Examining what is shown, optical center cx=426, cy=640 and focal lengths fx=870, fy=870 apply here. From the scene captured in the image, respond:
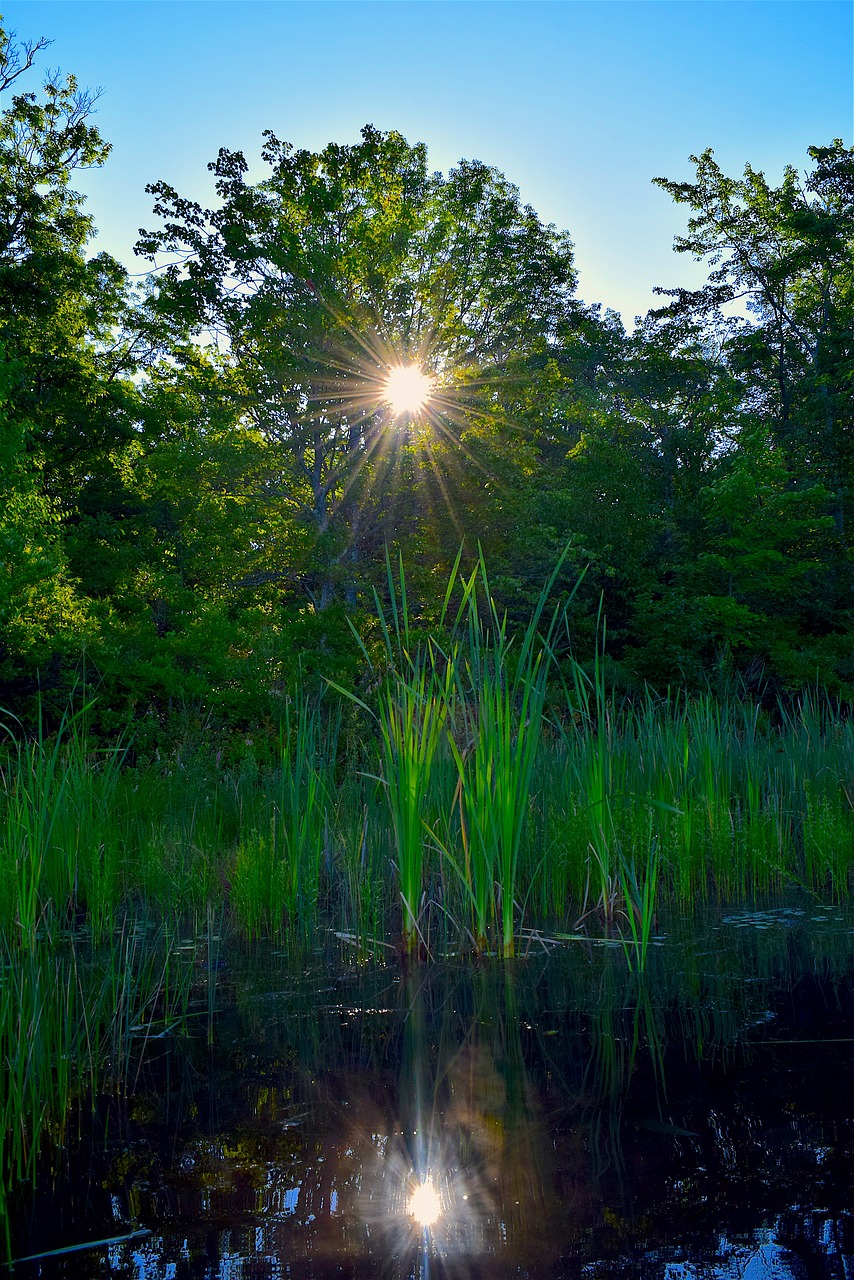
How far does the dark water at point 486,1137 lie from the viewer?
5.12 feet

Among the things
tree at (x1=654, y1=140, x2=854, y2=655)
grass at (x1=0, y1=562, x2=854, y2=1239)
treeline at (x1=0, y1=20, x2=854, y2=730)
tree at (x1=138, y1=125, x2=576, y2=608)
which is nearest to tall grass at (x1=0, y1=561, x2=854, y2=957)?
grass at (x1=0, y1=562, x2=854, y2=1239)

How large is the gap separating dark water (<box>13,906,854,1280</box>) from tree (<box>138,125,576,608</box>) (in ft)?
33.8

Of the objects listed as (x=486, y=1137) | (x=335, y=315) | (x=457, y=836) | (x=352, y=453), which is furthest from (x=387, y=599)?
(x=486, y=1137)

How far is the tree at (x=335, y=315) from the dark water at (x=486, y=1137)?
33.8 feet

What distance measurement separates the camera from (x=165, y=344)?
15453 millimetres

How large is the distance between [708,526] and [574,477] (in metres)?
3.02

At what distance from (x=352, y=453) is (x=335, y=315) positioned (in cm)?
253

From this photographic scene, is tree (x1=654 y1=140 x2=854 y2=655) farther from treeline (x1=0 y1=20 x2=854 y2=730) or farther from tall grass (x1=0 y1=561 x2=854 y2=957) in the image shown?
tall grass (x1=0 y1=561 x2=854 y2=957)

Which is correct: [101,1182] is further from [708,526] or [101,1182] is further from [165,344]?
[708,526]

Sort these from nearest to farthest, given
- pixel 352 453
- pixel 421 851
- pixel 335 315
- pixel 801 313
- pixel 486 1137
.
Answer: pixel 486 1137 < pixel 421 851 < pixel 335 315 < pixel 352 453 < pixel 801 313

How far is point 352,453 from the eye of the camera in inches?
587

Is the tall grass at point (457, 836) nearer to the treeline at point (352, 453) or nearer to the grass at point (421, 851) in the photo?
the grass at point (421, 851)

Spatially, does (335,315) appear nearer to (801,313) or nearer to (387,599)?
(387,599)

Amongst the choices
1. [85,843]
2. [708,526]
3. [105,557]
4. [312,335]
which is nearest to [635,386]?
[708,526]
